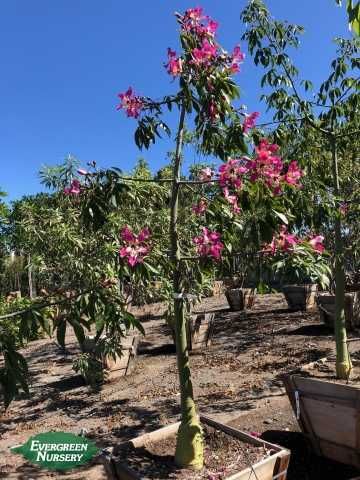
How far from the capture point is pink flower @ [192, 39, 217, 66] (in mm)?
2439

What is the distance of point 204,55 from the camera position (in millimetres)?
2451

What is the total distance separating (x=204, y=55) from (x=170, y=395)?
4092mm

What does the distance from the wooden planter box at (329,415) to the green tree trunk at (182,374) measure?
37.6 inches

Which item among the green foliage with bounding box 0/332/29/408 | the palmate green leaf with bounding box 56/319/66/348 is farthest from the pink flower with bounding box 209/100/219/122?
the green foliage with bounding box 0/332/29/408

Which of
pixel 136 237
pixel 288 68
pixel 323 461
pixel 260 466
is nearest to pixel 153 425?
pixel 323 461

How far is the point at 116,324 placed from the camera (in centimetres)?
220

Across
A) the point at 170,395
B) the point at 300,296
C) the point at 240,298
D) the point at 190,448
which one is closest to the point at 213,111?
the point at 190,448

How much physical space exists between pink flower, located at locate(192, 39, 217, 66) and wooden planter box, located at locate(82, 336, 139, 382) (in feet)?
14.2

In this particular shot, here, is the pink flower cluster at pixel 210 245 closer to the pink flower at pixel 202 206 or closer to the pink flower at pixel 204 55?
the pink flower at pixel 202 206

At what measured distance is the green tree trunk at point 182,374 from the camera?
109 inches

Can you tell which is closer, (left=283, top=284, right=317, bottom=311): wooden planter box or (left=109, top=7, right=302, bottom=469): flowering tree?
(left=109, top=7, right=302, bottom=469): flowering tree

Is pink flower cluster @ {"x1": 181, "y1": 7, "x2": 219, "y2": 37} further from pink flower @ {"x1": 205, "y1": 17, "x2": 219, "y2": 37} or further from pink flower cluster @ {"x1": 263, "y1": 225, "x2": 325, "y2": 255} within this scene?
pink flower cluster @ {"x1": 263, "y1": 225, "x2": 325, "y2": 255}

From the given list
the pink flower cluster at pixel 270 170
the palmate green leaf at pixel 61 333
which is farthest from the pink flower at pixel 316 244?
the palmate green leaf at pixel 61 333

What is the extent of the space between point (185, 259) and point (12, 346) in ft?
3.83
